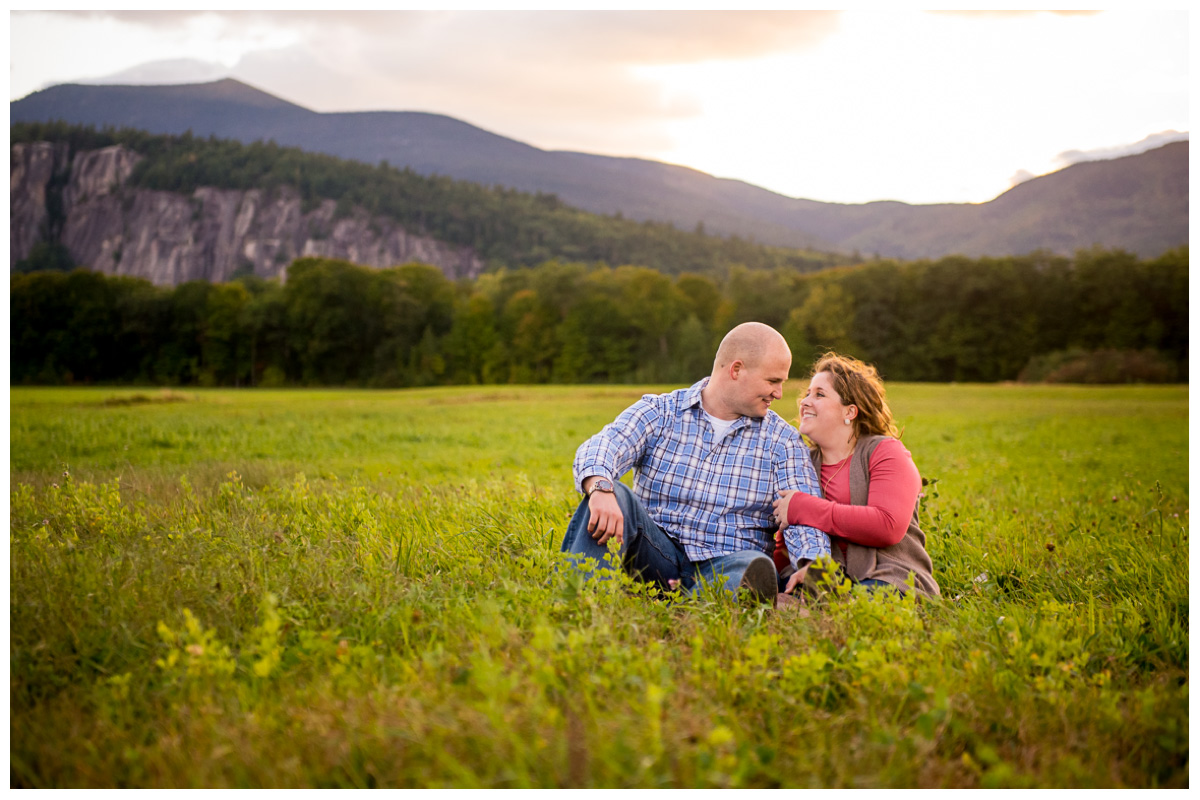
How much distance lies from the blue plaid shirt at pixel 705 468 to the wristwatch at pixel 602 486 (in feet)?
0.76

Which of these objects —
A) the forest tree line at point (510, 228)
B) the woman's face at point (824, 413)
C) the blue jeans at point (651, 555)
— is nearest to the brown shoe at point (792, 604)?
the blue jeans at point (651, 555)

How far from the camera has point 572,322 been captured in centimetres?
7869

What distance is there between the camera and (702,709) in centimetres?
280

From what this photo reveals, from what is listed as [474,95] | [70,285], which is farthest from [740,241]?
[474,95]

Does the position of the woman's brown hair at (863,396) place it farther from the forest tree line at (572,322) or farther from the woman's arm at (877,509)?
the forest tree line at (572,322)

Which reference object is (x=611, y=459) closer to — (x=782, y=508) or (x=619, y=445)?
(x=619, y=445)

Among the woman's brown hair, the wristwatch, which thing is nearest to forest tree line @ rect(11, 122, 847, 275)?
the woman's brown hair

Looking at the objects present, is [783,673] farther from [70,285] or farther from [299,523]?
[70,285]

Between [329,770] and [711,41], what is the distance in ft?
16.6

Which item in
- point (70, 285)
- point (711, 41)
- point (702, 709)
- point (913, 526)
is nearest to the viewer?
point (702, 709)

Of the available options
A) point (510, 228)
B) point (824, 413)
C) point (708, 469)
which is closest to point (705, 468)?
point (708, 469)

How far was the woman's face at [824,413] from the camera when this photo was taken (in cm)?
450

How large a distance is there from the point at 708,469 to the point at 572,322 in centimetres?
7470

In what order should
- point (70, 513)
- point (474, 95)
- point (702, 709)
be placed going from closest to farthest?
point (702, 709)
point (70, 513)
point (474, 95)
